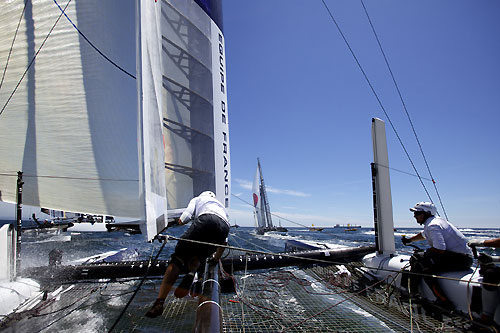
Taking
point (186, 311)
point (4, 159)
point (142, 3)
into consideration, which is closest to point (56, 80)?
point (4, 159)

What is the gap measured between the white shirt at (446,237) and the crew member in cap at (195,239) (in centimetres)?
236

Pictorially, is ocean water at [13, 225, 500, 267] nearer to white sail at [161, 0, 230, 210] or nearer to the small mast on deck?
the small mast on deck

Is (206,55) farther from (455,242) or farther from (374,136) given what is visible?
(455,242)

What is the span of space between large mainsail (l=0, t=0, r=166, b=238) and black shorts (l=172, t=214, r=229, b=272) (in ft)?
3.19

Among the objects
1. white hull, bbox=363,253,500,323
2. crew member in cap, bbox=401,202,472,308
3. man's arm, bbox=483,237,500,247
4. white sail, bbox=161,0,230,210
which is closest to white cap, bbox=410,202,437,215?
crew member in cap, bbox=401,202,472,308

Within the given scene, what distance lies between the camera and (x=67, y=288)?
3764 millimetres

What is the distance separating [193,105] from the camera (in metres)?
4.23

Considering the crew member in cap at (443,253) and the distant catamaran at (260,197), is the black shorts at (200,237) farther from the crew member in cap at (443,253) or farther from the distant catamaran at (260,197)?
the distant catamaran at (260,197)

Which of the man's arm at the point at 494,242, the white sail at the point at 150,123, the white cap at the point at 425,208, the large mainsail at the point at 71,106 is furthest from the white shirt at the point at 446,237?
the large mainsail at the point at 71,106

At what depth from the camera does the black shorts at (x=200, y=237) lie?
250 centimetres

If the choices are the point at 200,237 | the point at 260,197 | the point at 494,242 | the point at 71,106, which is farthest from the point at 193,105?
the point at 260,197

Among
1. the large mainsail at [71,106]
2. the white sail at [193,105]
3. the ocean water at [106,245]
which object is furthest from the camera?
the ocean water at [106,245]

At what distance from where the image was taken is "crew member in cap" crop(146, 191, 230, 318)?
236 cm

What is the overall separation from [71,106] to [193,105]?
163cm
